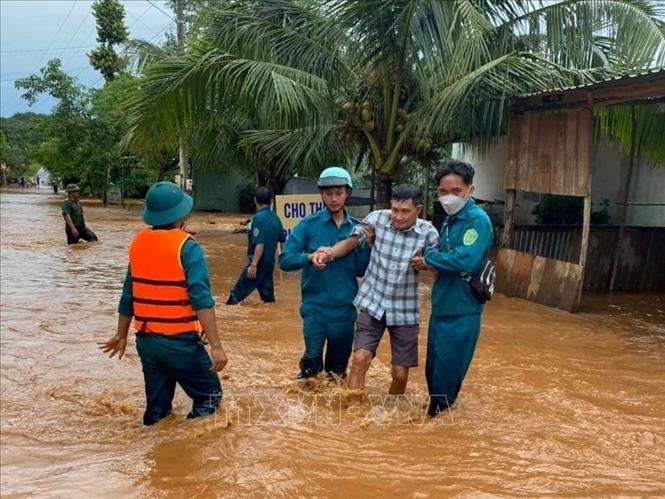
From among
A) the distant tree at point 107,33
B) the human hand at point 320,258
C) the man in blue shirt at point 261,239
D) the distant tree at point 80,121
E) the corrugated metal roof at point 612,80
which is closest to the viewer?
the human hand at point 320,258

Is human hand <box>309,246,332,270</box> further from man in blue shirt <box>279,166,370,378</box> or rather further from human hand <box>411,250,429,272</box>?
human hand <box>411,250,429,272</box>

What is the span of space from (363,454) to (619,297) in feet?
25.1

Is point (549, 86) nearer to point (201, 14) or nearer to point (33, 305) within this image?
point (201, 14)

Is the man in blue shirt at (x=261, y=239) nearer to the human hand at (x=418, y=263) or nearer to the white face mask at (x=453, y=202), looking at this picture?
the human hand at (x=418, y=263)

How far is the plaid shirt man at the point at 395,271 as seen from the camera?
4.22 metres

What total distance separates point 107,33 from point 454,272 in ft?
136

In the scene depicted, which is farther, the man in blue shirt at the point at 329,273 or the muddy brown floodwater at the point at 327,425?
the man in blue shirt at the point at 329,273

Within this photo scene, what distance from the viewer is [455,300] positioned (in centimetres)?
407

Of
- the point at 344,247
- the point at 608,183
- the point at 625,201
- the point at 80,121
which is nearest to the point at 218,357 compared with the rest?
the point at 344,247

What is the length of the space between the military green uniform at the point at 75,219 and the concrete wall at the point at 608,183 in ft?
25.3

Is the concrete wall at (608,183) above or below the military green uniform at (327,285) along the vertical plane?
above

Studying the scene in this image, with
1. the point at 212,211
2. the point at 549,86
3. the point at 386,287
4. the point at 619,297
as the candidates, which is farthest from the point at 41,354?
the point at 212,211

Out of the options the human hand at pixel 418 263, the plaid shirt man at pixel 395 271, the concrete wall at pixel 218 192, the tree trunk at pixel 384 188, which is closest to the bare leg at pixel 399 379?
the plaid shirt man at pixel 395 271

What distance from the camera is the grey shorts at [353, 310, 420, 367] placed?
4305 mm
